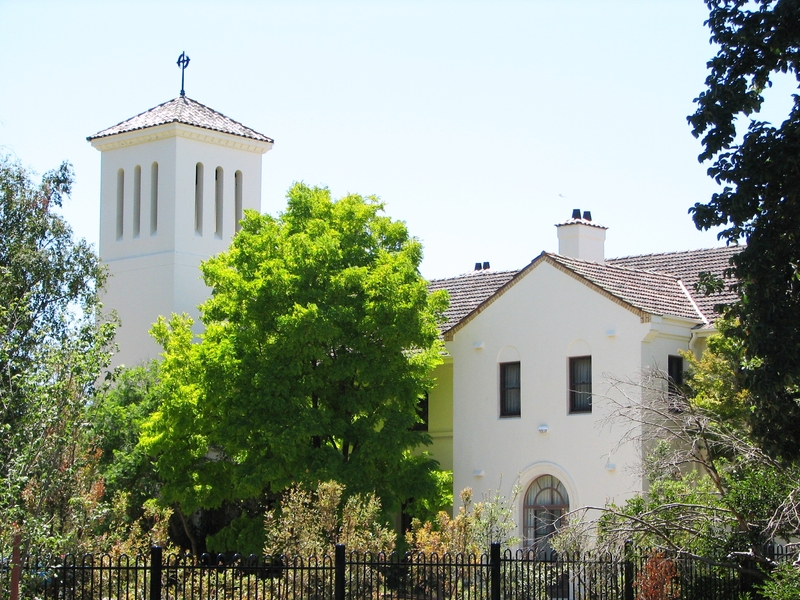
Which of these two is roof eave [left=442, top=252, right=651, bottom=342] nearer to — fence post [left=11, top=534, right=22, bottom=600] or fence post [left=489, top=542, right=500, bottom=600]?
fence post [left=489, top=542, right=500, bottom=600]

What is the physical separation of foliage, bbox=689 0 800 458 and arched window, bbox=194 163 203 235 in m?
28.4

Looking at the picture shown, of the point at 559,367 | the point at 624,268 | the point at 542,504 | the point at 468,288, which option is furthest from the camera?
the point at 468,288

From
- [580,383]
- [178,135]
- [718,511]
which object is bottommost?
[718,511]

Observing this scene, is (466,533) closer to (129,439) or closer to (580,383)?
(580,383)

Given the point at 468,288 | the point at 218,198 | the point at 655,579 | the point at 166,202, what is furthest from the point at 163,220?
the point at 655,579

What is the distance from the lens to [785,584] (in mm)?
17828

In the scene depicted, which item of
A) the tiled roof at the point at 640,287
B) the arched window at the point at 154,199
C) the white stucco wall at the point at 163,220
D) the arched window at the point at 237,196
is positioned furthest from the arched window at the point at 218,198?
the tiled roof at the point at 640,287

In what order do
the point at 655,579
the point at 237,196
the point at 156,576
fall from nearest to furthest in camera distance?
the point at 156,576, the point at 655,579, the point at 237,196

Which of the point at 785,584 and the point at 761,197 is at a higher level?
the point at 761,197

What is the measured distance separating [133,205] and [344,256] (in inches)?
614

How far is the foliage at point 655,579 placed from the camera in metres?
19.7

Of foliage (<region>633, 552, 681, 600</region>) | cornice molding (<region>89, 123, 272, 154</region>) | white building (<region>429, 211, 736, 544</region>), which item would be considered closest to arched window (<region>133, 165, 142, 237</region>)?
cornice molding (<region>89, 123, 272, 154</region>)

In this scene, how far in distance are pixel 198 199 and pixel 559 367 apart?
17349mm

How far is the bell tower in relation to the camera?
43.0 metres
